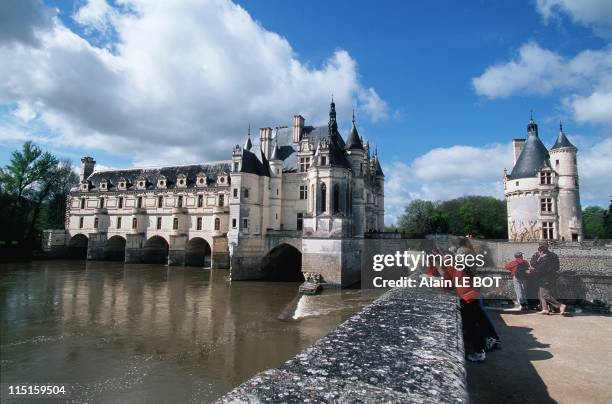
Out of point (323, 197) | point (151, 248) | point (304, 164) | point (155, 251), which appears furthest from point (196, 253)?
point (323, 197)

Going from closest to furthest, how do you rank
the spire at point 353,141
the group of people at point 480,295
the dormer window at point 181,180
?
the group of people at point 480,295
the spire at point 353,141
the dormer window at point 181,180

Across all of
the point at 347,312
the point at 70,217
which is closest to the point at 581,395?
the point at 347,312

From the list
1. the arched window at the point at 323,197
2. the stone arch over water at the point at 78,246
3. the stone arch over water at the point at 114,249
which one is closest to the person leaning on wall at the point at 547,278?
the arched window at the point at 323,197

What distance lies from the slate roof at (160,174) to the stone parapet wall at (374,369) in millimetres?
36662

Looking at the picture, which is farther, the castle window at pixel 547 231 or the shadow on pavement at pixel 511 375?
the castle window at pixel 547 231

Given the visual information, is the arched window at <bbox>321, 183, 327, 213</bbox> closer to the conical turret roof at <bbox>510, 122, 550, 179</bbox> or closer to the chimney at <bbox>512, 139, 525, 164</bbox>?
the conical turret roof at <bbox>510, 122, 550, 179</bbox>

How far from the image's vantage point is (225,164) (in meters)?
40.3

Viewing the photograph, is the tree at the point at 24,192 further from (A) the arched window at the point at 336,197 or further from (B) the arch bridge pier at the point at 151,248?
(A) the arched window at the point at 336,197

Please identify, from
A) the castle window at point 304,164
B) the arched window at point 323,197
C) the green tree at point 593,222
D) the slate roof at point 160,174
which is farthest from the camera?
the green tree at point 593,222

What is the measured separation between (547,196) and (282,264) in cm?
2370

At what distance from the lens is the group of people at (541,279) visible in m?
7.73

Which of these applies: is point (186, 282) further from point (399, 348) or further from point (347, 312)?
point (399, 348)

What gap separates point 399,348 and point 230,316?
51.6 ft

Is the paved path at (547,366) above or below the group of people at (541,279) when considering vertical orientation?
below
